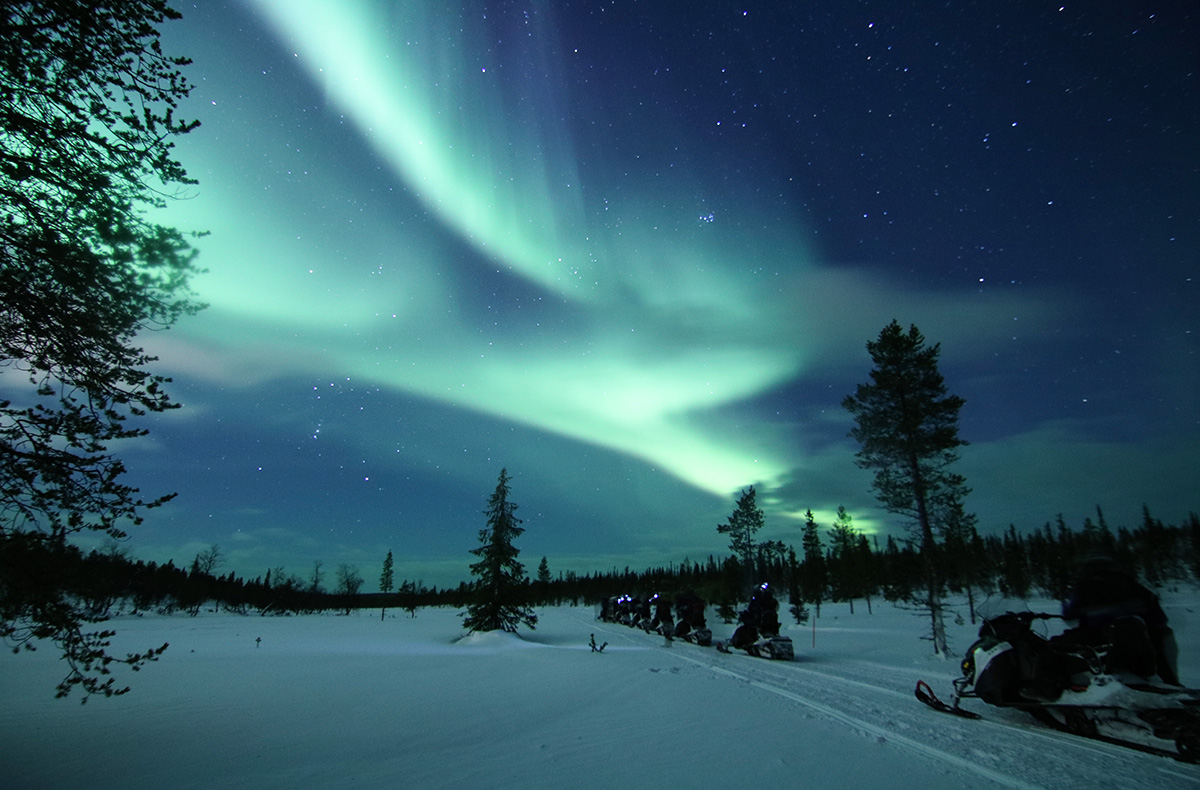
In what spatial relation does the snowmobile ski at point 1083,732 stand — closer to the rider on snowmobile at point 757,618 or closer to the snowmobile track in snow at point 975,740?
the snowmobile track in snow at point 975,740

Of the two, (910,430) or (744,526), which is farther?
(744,526)

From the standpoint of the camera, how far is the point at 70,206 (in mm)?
5340

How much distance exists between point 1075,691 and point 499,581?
90.8 ft

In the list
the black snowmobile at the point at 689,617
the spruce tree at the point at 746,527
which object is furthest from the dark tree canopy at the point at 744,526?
the black snowmobile at the point at 689,617

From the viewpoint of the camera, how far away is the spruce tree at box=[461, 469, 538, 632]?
98.2 ft

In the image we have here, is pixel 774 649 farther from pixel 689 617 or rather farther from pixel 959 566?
pixel 959 566

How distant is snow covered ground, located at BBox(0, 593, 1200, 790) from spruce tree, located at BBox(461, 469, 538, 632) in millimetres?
17460

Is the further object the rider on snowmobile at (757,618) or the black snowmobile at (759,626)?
the rider on snowmobile at (757,618)

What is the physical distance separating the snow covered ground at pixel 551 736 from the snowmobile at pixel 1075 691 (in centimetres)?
→ 28

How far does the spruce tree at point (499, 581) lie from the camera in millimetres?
29941

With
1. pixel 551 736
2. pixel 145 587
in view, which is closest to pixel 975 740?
pixel 551 736

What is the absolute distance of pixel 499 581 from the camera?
1206 inches

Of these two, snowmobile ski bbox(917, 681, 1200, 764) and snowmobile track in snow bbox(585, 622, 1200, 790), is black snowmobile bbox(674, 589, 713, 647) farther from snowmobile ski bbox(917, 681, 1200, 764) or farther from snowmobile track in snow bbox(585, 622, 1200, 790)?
snowmobile ski bbox(917, 681, 1200, 764)

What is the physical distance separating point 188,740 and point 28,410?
490 centimetres
